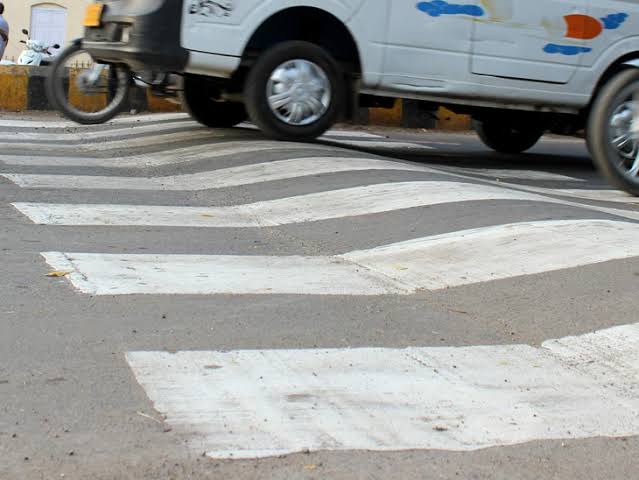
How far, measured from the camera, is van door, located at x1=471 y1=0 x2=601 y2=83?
8.89m

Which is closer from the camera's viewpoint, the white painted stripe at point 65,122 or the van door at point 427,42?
the van door at point 427,42

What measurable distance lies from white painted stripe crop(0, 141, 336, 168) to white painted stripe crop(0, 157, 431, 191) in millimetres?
501

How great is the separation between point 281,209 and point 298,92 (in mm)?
2129

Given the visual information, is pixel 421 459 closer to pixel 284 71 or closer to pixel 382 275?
pixel 382 275

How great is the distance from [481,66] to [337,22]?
1.17 meters

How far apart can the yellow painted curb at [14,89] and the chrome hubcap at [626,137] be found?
730 cm

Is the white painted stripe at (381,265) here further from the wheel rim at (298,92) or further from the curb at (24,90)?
the curb at (24,90)

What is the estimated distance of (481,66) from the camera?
8.93m

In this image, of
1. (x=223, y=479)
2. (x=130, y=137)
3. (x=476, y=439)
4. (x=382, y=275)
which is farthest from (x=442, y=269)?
(x=130, y=137)

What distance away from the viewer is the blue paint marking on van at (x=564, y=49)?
909 cm

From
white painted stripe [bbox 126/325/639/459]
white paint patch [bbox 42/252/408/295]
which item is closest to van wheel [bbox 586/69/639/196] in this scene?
white paint patch [bbox 42/252/408/295]

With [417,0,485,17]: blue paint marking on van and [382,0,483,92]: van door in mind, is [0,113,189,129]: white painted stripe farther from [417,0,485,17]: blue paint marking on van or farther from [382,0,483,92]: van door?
[417,0,485,17]: blue paint marking on van

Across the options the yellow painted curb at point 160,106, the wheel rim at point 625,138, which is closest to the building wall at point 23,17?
the yellow painted curb at point 160,106

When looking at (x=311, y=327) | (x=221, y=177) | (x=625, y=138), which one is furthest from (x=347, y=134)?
(x=311, y=327)
